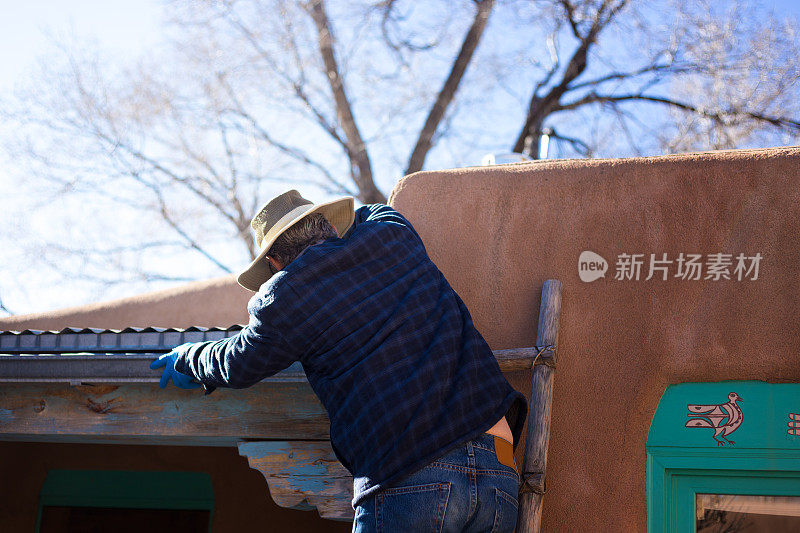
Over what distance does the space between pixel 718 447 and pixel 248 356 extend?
192 cm

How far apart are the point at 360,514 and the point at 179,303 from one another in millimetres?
3895

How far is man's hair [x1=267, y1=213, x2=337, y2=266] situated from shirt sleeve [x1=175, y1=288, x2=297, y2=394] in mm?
314

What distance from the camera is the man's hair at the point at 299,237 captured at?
259cm

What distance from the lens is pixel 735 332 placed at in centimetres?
294

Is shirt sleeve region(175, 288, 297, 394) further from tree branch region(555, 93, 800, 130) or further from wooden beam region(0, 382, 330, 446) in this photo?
tree branch region(555, 93, 800, 130)

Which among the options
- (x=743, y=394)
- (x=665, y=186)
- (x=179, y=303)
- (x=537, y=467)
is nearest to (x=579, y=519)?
(x=537, y=467)

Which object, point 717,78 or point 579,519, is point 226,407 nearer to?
point 579,519

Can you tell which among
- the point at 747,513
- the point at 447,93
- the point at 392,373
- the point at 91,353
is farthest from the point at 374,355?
the point at 447,93

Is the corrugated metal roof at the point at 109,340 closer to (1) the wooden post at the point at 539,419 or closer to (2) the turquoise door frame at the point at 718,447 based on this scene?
(1) the wooden post at the point at 539,419

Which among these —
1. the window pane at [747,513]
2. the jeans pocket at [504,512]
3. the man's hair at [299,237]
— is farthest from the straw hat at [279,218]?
the window pane at [747,513]

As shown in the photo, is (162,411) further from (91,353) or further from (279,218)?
(279,218)

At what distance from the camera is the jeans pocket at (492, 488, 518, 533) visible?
2.24 m

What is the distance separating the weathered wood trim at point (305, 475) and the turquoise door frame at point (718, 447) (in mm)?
1256

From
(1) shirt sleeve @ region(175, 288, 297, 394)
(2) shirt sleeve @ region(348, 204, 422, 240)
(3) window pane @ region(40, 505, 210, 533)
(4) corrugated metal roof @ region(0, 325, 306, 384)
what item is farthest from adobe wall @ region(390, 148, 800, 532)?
(3) window pane @ region(40, 505, 210, 533)
